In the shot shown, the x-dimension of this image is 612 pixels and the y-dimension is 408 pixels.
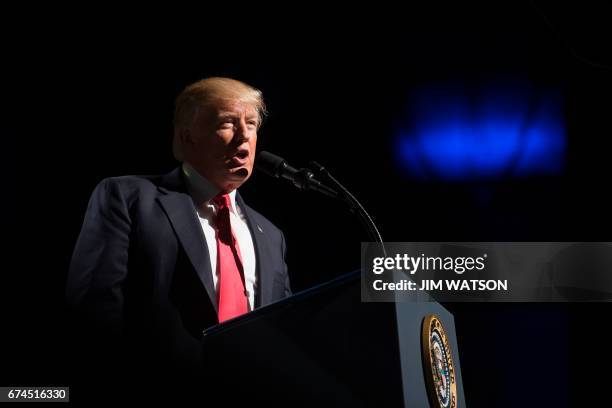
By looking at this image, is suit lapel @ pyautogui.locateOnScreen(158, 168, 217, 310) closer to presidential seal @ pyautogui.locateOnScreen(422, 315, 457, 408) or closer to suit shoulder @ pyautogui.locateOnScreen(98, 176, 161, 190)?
suit shoulder @ pyautogui.locateOnScreen(98, 176, 161, 190)

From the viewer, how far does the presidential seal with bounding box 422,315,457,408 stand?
1.13 metres

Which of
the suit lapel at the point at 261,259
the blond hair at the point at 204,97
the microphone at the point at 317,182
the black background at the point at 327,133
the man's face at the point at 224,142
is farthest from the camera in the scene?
the black background at the point at 327,133

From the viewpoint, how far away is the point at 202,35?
2.68m

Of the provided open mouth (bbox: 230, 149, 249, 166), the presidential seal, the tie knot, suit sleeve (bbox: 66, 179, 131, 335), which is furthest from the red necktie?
the presidential seal

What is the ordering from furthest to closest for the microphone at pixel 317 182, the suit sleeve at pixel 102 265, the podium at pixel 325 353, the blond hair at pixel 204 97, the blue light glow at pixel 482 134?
the blue light glow at pixel 482 134 → the blond hair at pixel 204 97 → the suit sleeve at pixel 102 265 → the microphone at pixel 317 182 → the podium at pixel 325 353

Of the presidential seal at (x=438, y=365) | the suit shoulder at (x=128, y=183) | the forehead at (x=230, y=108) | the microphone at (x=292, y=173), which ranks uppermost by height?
the forehead at (x=230, y=108)

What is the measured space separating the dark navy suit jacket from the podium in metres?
0.29

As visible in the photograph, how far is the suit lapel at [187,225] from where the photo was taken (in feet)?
5.07

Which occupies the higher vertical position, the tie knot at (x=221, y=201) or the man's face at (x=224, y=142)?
the man's face at (x=224, y=142)

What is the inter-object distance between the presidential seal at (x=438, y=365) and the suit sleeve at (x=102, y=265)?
2.56 ft

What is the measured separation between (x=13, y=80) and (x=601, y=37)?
2.56 meters

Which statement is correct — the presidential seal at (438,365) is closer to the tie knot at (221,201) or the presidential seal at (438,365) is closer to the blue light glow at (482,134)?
the tie knot at (221,201)

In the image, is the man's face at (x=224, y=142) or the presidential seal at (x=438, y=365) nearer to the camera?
the presidential seal at (x=438, y=365)

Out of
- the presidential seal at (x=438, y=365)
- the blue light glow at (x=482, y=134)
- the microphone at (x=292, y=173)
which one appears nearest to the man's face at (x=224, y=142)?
the microphone at (x=292, y=173)
